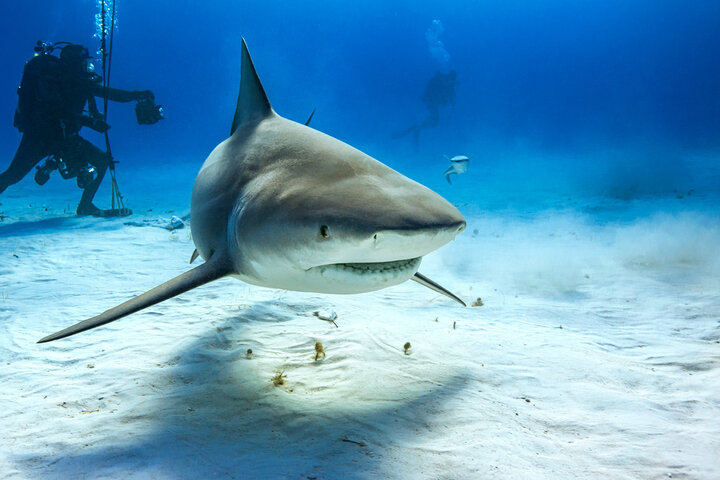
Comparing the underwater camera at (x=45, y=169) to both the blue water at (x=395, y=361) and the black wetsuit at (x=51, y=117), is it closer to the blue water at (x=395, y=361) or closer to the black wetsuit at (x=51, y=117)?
the black wetsuit at (x=51, y=117)

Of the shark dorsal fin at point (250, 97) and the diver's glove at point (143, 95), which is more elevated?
the diver's glove at point (143, 95)

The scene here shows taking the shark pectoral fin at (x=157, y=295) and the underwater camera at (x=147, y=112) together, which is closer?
the shark pectoral fin at (x=157, y=295)

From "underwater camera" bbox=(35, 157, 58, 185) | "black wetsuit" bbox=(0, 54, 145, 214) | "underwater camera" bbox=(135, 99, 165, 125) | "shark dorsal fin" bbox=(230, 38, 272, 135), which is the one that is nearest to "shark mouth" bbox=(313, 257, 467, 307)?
"shark dorsal fin" bbox=(230, 38, 272, 135)

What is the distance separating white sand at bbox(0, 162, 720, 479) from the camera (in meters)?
1.94

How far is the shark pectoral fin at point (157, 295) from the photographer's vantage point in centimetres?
207

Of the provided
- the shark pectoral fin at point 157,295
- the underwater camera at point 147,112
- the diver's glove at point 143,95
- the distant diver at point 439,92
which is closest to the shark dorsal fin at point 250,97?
the shark pectoral fin at point 157,295

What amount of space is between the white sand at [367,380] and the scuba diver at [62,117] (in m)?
6.73

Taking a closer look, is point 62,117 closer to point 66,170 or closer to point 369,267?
point 66,170

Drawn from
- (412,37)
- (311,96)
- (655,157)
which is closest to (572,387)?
(655,157)

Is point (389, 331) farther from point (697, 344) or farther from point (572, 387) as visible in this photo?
point (697, 344)

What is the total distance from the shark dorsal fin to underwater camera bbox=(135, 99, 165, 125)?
30.6 feet

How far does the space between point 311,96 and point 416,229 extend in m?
126

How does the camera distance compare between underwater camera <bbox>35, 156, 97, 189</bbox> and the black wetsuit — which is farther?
underwater camera <bbox>35, 156, 97, 189</bbox>

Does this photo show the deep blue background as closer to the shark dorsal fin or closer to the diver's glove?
the diver's glove
